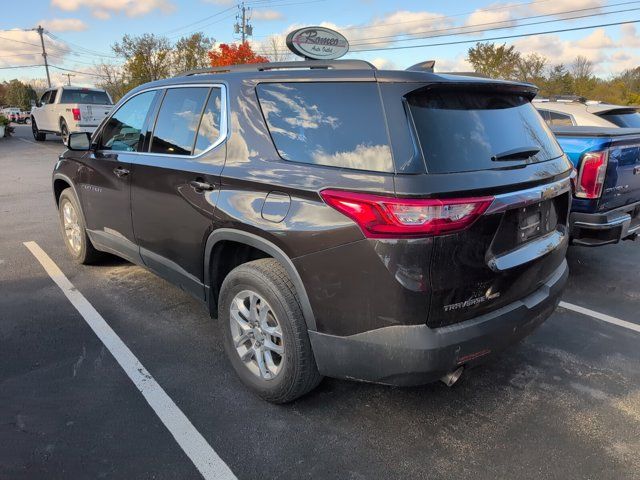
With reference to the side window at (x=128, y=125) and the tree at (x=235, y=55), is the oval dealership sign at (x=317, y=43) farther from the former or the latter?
the tree at (x=235, y=55)

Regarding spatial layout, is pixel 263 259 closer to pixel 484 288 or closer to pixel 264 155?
pixel 264 155

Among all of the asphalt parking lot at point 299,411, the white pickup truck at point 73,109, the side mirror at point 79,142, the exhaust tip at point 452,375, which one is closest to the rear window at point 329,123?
the exhaust tip at point 452,375

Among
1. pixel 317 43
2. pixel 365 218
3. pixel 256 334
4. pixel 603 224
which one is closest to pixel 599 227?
pixel 603 224

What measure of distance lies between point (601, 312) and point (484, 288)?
2518mm

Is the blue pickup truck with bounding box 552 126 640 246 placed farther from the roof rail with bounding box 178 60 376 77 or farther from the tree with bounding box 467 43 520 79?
the tree with bounding box 467 43 520 79

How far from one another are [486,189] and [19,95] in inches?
4042

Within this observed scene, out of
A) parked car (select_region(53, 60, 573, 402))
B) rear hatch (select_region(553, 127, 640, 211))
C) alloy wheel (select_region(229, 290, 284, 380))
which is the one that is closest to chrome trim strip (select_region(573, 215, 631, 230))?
rear hatch (select_region(553, 127, 640, 211))

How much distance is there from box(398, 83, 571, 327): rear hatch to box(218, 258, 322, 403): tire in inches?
29.0

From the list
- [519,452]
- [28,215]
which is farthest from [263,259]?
[28,215]

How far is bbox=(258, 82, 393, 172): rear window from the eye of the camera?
2365 millimetres

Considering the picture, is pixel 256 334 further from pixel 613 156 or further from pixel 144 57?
pixel 144 57

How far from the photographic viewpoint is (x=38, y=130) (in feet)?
70.5

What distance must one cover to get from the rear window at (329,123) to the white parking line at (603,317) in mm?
2949

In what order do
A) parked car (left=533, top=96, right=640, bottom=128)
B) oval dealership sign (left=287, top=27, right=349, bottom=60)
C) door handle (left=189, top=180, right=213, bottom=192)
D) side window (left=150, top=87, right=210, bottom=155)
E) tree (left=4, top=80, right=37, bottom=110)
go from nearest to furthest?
door handle (left=189, top=180, right=213, bottom=192) < side window (left=150, top=87, right=210, bottom=155) < oval dealership sign (left=287, top=27, right=349, bottom=60) < parked car (left=533, top=96, right=640, bottom=128) < tree (left=4, top=80, right=37, bottom=110)
